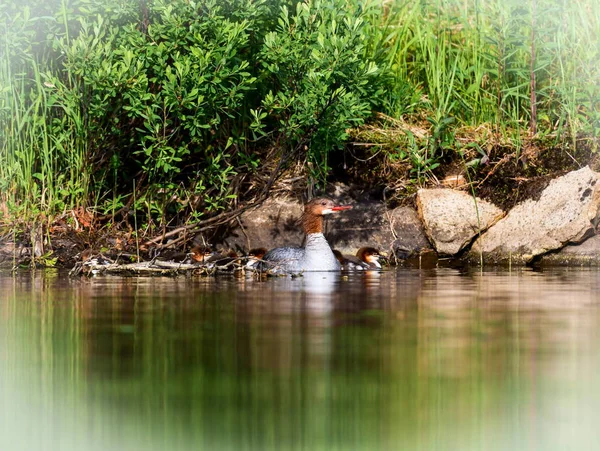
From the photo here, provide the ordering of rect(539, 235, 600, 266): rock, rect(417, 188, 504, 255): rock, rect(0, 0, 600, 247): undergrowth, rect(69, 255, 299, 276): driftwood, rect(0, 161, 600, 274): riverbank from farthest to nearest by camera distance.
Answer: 1. rect(417, 188, 504, 255): rock
2. rect(539, 235, 600, 266): rock
3. rect(0, 161, 600, 274): riverbank
4. rect(0, 0, 600, 247): undergrowth
5. rect(69, 255, 299, 276): driftwood

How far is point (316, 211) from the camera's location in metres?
11.5

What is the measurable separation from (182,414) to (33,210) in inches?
283

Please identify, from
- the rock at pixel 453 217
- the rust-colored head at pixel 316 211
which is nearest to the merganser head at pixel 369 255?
the rust-colored head at pixel 316 211

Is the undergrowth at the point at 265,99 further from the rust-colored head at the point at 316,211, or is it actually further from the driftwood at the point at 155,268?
the driftwood at the point at 155,268

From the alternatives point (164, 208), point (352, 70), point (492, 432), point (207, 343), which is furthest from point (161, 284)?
point (492, 432)

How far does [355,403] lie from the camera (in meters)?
4.22

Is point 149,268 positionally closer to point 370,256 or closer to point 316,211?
point 316,211

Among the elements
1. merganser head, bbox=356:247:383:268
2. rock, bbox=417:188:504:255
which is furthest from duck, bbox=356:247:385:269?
rock, bbox=417:188:504:255

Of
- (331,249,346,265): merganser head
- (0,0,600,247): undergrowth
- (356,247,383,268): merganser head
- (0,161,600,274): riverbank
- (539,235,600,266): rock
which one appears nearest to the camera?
(0,0,600,247): undergrowth

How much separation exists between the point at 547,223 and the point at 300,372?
23.9 ft

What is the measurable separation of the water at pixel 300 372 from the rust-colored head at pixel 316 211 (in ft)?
10.8

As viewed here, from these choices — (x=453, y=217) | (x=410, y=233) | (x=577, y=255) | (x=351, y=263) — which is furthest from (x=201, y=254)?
(x=577, y=255)

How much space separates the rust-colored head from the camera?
11.4m

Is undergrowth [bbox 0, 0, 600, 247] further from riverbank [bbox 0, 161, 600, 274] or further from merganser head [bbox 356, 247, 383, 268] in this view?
merganser head [bbox 356, 247, 383, 268]
